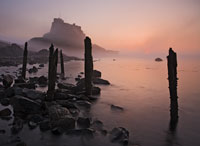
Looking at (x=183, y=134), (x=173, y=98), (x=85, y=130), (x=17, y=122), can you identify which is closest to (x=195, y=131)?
(x=183, y=134)

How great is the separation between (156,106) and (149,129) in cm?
699

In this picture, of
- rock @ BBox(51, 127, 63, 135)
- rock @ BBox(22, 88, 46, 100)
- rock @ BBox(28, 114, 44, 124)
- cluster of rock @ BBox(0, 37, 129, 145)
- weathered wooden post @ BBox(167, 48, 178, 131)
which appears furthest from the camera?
rock @ BBox(22, 88, 46, 100)

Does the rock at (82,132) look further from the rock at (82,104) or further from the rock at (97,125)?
the rock at (82,104)

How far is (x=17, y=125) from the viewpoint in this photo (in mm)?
10602

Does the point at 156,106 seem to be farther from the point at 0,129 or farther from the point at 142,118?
the point at 0,129

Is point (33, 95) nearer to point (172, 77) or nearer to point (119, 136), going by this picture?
point (119, 136)

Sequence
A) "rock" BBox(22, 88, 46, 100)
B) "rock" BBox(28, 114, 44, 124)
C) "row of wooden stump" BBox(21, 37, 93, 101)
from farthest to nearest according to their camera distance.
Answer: "row of wooden stump" BBox(21, 37, 93, 101)
"rock" BBox(22, 88, 46, 100)
"rock" BBox(28, 114, 44, 124)

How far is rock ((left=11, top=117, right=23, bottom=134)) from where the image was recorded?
10080 millimetres

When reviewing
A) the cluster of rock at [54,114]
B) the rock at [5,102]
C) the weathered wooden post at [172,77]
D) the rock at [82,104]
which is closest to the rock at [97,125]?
the cluster of rock at [54,114]

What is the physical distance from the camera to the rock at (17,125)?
33.1ft

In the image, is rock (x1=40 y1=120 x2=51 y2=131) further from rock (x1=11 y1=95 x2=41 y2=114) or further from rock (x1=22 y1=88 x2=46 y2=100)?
rock (x1=22 y1=88 x2=46 y2=100)

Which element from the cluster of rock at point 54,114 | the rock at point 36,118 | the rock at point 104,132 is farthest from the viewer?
the rock at point 36,118

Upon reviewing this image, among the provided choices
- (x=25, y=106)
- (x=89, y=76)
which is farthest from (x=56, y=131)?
(x=89, y=76)

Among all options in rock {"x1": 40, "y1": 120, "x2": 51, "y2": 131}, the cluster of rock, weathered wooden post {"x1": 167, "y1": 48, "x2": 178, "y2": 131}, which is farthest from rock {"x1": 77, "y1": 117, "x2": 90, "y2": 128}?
weathered wooden post {"x1": 167, "y1": 48, "x2": 178, "y2": 131}
